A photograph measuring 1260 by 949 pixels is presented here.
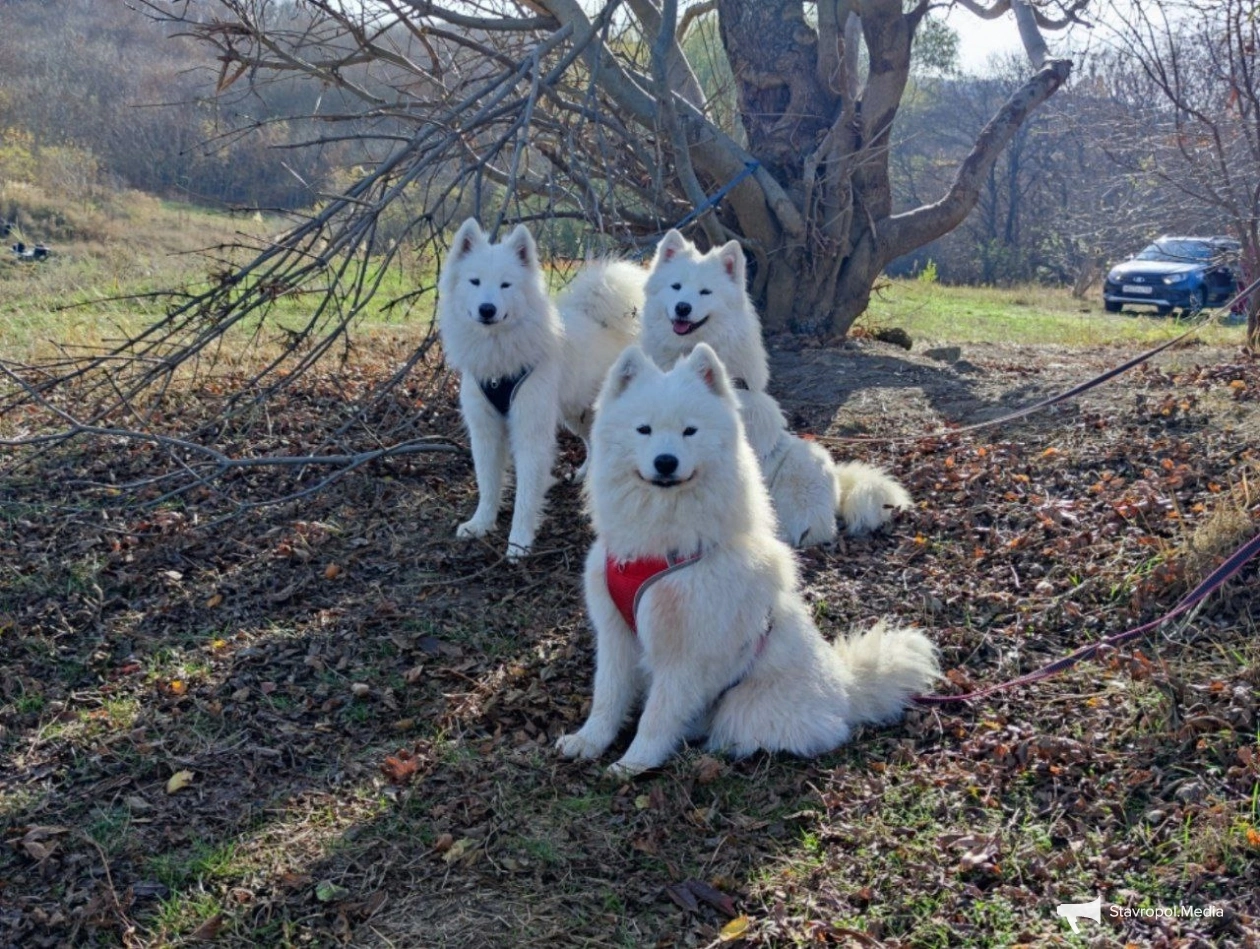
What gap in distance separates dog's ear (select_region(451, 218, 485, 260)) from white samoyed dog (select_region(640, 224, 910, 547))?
3.26 feet

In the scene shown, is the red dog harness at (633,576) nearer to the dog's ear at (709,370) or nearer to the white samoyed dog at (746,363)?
the dog's ear at (709,370)

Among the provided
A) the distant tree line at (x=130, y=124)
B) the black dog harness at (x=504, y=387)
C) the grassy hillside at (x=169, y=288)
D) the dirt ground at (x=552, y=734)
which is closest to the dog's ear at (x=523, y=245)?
the black dog harness at (x=504, y=387)

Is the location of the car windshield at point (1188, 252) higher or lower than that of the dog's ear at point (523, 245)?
higher

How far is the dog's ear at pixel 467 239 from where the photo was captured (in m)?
5.68

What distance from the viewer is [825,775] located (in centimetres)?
377

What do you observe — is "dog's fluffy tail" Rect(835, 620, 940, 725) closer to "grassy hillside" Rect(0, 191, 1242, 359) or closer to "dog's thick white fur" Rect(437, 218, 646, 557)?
"dog's thick white fur" Rect(437, 218, 646, 557)

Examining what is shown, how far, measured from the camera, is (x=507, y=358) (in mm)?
5801

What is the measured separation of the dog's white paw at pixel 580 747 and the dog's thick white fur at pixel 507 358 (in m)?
1.83

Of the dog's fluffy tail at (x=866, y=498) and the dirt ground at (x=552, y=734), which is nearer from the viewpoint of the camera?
the dirt ground at (x=552, y=734)

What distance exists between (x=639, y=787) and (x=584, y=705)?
0.69 m

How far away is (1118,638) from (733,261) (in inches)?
114

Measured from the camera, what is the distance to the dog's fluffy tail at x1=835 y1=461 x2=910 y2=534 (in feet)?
19.1

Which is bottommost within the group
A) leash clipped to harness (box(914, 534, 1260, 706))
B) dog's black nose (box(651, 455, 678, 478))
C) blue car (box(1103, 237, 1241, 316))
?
leash clipped to harness (box(914, 534, 1260, 706))

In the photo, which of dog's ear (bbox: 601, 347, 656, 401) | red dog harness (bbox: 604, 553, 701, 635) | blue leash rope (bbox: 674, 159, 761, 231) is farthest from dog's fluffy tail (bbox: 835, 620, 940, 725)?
blue leash rope (bbox: 674, 159, 761, 231)
